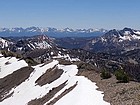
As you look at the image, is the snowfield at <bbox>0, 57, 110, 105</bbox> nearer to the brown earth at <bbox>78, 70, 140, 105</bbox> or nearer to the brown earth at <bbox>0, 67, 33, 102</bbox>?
the brown earth at <bbox>78, 70, 140, 105</bbox>

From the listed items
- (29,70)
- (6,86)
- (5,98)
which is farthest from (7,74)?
(5,98)

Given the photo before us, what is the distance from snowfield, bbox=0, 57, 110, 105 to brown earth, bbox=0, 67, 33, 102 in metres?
2.27

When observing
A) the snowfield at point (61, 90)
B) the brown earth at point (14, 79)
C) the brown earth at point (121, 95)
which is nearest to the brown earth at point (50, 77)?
the snowfield at point (61, 90)

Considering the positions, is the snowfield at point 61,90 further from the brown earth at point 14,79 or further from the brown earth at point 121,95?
the brown earth at point 14,79

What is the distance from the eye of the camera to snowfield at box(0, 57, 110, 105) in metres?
41.9

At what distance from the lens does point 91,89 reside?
160ft

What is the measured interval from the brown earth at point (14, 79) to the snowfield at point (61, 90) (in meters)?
2.27

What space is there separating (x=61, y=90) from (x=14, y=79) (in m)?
40.3

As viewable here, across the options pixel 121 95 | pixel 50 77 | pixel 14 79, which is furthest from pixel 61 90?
pixel 14 79

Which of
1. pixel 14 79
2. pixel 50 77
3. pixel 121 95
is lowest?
pixel 14 79

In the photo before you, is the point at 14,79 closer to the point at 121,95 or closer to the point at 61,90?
the point at 61,90

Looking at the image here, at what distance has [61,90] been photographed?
58469 millimetres

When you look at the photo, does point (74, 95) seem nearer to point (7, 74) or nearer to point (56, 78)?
point (56, 78)

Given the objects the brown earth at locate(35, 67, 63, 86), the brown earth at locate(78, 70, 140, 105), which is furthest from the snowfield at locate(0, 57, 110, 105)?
the brown earth at locate(35, 67, 63, 86)
